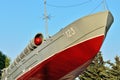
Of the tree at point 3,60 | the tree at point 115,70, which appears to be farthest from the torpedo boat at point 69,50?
the tree at point 3,60

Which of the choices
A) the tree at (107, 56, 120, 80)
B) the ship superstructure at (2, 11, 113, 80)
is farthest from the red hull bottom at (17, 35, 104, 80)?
the tree at (107, 56, 120, 80)

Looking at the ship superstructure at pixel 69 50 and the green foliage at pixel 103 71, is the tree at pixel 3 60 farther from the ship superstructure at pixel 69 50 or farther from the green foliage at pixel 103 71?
the ship superstructure at pixel 69 50

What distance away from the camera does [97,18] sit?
18.9m

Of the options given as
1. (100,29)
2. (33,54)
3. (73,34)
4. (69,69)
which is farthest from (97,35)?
(33,54)

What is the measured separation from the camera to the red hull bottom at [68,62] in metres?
18.8

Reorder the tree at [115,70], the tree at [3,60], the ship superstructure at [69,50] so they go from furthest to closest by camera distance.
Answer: the tree at [3,60], the tree at [115,70], the ship superstructure at [69,50]

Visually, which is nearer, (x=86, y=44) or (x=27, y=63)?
(x=86, y=44)

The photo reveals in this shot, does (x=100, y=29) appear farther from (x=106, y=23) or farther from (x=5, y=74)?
(x=5, y=74)

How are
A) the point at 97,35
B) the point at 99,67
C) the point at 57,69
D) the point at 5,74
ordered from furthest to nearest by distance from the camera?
the point at 99,67, the point at 5,74, the point at 57,69, the point at 97,35

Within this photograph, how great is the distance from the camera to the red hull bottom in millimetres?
18812

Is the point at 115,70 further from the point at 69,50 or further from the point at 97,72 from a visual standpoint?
the point at 69,50

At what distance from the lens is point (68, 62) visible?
19.3 meters

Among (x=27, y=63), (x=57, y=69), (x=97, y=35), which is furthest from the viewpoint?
(x=27, y=63)

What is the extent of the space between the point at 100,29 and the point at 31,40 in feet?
18.0
